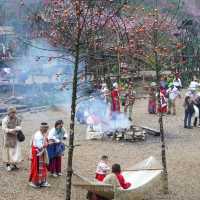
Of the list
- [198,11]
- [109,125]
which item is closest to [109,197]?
[109,125]

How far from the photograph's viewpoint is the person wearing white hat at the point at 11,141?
1336 centimetres

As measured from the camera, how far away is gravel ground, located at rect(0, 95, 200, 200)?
39.2ft

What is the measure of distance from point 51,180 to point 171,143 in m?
6.31

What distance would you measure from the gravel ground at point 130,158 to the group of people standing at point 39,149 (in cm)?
28

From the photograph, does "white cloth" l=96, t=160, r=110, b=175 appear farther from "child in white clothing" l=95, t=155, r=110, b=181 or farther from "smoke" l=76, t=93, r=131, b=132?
"smoke" l=76, t=93, r=131, b=132

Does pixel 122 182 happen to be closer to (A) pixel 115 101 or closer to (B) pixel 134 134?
(B) pixel 134 134

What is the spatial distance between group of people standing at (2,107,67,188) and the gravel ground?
276 mm

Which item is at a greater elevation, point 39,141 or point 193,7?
point 193,7

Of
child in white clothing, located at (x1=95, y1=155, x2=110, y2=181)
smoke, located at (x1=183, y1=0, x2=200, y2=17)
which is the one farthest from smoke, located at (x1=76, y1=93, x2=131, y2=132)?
smoke, located at (x1=183, y1=0, x2=200, y2=17)

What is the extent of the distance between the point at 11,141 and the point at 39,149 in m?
1.68

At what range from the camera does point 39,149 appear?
1221 cm

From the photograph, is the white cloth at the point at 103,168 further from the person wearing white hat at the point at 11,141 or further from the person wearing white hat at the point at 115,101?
the person wearing white hat at the point at 115,101

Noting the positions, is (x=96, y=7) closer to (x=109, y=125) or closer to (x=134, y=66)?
(x=134, y=66)

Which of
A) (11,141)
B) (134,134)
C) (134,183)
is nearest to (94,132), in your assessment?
(134,134)
